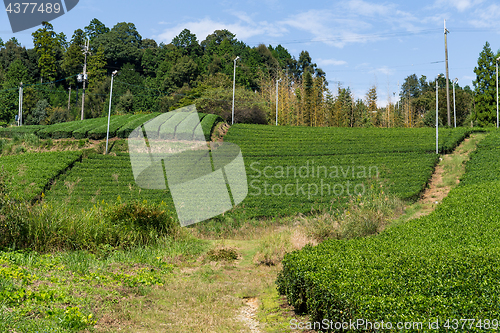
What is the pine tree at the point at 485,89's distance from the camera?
135 feet

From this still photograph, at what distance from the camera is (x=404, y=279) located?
5203mm

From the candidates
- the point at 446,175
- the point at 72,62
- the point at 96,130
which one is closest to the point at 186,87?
the point at 72,62

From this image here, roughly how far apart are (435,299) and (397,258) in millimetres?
1768

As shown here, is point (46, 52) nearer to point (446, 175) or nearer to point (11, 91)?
point (11, 91)

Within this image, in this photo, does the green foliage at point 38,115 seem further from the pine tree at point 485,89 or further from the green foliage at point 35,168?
the pine tree at point 485,89

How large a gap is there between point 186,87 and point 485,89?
40106 millimetres

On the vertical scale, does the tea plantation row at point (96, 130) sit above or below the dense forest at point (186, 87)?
below

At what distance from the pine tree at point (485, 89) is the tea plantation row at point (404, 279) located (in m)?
38.5

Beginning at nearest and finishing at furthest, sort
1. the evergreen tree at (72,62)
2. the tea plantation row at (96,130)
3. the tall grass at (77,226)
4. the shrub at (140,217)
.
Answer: the tall grass at (77,226) < the shrub at (140,217) < the tea plantation row at (96,130) < the evergreen tree at (72,62)

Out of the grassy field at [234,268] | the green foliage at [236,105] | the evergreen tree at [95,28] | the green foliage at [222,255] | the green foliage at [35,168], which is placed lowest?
the green foliage at [222,255]

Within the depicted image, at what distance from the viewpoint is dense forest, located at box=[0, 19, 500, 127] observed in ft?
162

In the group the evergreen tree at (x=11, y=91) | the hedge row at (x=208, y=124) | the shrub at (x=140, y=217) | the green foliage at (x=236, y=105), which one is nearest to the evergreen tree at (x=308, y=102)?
the green foliage at (x=236, y=105)

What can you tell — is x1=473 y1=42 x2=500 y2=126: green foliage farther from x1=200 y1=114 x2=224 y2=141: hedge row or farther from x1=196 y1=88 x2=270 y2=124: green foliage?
x1=200 y1=114 x2=224 y2=141: hedge row

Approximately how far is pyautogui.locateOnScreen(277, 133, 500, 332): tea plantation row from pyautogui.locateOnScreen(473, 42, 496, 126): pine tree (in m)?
38.5
